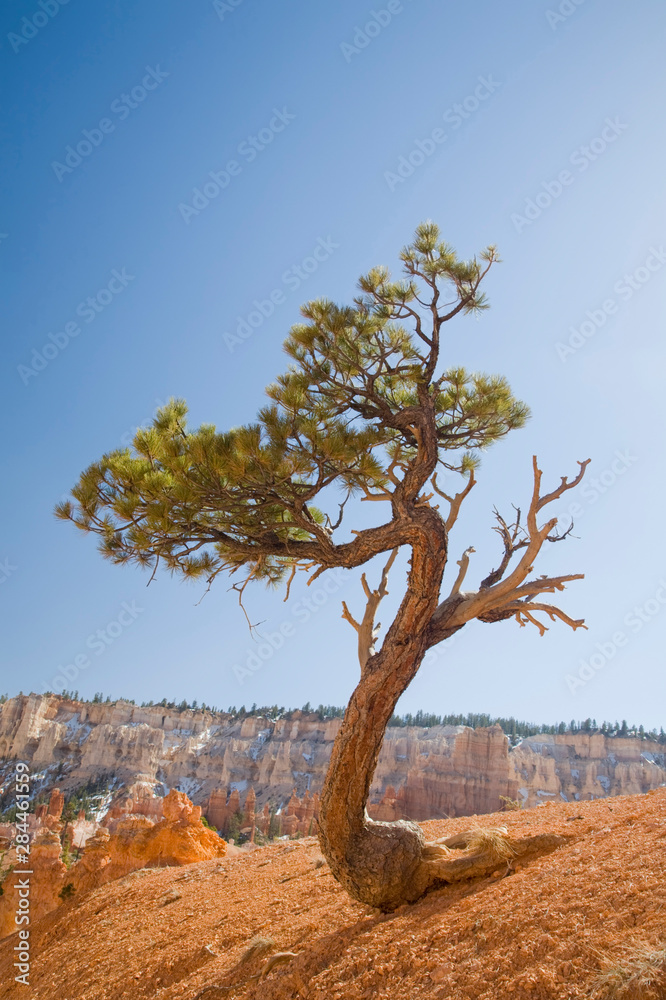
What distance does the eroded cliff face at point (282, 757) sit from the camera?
191 ft

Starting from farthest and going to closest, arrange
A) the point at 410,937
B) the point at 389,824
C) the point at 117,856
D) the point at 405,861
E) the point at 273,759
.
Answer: the point at 273,759
the point at 117,856
the point at 389,824
the point at 405,861
the point at 410,937

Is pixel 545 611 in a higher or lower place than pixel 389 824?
higher

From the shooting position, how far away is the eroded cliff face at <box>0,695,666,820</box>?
191ft

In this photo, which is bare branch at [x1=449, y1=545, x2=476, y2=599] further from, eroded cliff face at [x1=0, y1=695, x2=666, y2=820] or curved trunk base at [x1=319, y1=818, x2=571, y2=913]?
eroded cliff face at [x1=0, y1=695, x2=666, y2=820]

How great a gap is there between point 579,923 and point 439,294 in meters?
5.93

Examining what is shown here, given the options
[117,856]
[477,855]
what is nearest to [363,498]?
[477,855]

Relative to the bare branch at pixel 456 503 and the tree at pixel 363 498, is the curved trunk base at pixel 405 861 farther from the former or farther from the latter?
the bare branch at pixel 456 503

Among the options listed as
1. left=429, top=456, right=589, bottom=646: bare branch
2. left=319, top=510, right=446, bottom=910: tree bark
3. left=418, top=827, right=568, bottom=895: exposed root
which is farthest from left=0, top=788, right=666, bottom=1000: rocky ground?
left=429, top=456, right=589, bottom=646: bare branch

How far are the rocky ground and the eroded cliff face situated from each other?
4671 centimetres

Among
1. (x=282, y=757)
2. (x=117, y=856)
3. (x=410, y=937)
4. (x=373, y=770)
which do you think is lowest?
(x=282, y=757)

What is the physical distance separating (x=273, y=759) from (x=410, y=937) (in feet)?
248

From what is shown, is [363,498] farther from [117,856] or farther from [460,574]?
[117,856]

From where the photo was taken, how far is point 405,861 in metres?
5.36

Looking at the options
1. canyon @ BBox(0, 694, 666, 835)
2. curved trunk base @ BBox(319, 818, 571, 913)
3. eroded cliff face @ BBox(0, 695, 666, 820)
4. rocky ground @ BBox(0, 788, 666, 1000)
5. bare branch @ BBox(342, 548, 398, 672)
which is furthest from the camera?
eroded cliff face @ BBox(0, 695, 666, 820)
